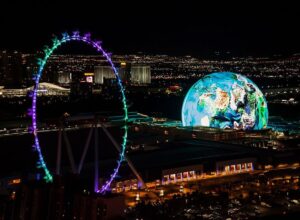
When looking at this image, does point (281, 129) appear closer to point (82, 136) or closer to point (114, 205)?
point (82, 136)

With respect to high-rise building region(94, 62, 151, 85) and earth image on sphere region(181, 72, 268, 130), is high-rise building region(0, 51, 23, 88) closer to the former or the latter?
high-rise building region(94, 62, 151, 85)

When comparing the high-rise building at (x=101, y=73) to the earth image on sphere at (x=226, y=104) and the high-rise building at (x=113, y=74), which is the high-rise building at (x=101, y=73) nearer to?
the high-rise building at (x=113, y=74)

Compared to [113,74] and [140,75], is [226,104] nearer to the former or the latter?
[113,74]

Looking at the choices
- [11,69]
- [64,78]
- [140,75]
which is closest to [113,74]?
[64,78]

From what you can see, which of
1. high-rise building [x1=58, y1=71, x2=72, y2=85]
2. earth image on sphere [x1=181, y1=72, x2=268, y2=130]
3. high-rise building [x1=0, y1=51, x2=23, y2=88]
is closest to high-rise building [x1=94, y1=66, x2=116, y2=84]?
high-rise building [x1=58, y1=71, x2=72, y2=85]

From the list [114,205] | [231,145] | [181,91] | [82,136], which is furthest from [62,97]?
[114,205]

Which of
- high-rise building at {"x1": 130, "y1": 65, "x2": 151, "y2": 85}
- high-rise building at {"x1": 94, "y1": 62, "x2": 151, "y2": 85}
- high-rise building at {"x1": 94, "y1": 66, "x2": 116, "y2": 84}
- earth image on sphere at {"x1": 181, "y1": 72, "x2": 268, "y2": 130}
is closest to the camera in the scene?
earth image on sphere at {"x1": 181, "y1": 72, "x2": 268, "y2": 130}
